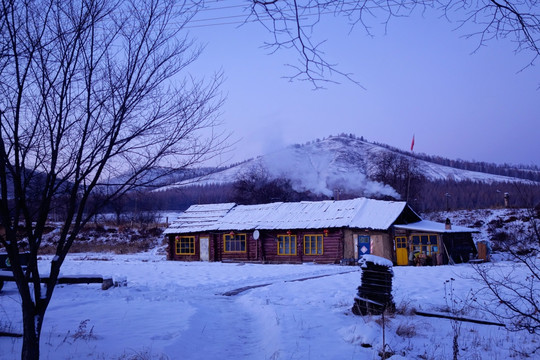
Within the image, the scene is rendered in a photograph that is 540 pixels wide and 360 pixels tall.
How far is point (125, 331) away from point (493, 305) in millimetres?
7822

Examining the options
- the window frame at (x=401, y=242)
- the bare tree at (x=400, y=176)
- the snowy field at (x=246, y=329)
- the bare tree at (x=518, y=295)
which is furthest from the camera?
the bare tree at (x=400, y=176)

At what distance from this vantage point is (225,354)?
5930 mm

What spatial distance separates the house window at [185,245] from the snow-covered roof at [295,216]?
0.73 metres

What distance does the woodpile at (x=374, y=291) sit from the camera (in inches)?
325

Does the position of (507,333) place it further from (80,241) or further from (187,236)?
(80,241)

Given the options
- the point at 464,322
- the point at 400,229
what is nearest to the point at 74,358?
the point at 464,322

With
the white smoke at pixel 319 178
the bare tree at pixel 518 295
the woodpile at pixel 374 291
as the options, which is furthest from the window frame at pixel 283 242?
the woodpile at pixel 374 291

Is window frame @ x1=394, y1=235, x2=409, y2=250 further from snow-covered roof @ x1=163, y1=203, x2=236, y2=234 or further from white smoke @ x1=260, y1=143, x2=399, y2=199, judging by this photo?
white smoke @ x1=260, y1=143, x2=399, y2=199

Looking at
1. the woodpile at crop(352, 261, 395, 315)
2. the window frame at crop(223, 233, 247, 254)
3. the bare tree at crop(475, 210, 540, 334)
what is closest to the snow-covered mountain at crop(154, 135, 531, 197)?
the bare tree at crop(475, 210, 540, 334)

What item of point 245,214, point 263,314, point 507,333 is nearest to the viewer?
point 507,333

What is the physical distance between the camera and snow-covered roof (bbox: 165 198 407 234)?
24.8m

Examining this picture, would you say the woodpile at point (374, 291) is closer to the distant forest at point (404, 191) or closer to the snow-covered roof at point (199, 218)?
the snow-covered roof at point (199, 218)

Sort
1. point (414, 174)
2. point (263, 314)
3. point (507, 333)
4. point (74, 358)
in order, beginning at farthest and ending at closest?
point (414, 174)
point (263, 314)
point (507, 333)
point (74, 358)

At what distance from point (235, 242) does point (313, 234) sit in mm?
5673
